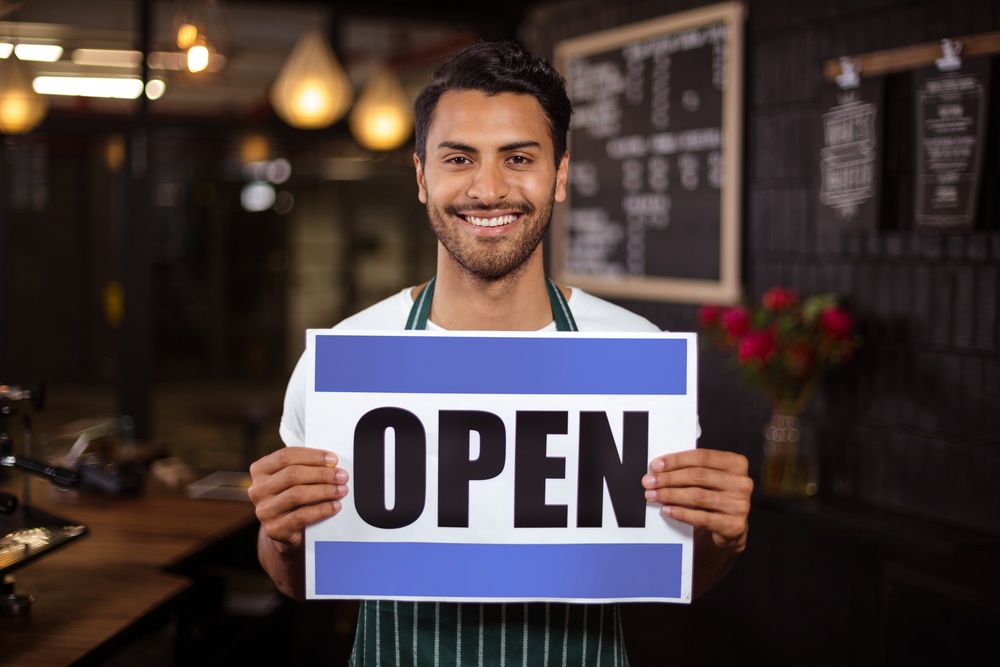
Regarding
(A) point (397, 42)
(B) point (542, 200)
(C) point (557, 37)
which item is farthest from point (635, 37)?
(B) point (542, 200)

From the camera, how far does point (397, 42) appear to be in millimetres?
4699

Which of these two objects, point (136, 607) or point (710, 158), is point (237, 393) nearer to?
point (710, 158)

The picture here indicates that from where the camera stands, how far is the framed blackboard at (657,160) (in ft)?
11.1

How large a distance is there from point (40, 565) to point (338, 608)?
3.49ft

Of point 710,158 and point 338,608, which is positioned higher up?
point 710,158

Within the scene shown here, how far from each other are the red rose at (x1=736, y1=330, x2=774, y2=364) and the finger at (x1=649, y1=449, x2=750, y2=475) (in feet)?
4.69

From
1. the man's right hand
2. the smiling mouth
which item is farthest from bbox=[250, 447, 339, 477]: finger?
the smiling mouth

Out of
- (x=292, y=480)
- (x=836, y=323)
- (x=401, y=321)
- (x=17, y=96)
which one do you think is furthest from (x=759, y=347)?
(x=17, y=96)

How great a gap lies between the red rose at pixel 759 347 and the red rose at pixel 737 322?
71 millimetres

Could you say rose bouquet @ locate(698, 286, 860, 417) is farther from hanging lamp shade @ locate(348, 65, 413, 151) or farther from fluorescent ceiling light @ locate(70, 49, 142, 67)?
fluorescent ceiling light @ locate(70, 49, 142, 67)

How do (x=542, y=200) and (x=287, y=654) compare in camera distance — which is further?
(x=287, y=654)

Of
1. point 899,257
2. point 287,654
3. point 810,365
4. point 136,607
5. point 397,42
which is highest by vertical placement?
point 397,42

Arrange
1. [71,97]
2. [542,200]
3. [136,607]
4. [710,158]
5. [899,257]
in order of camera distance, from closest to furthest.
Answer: [542,200], [136,607], [899,257], [710,158], [71,97]

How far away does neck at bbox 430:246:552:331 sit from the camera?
4.90ft
